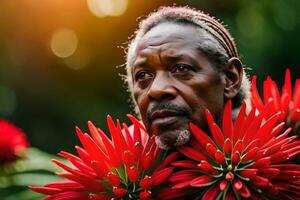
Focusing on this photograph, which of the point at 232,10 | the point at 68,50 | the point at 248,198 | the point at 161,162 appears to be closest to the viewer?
the point at 248,198

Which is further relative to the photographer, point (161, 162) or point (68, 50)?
point (68, 50)

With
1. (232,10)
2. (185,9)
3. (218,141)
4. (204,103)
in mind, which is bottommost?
(218,141)

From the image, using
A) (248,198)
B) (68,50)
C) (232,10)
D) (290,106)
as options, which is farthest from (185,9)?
(68,50)

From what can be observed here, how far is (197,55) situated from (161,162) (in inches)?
19.6

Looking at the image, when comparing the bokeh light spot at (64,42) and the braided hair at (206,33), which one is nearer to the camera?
the braided hair at (206,33)

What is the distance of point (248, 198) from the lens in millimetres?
3201

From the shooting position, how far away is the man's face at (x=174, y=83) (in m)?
3.45

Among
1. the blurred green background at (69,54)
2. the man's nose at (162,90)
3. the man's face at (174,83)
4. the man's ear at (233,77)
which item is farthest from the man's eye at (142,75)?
the blurred green background at (69,54)

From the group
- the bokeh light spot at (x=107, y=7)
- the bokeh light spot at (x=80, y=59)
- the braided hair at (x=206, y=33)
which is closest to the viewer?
the braided hair at (x=206, y=33)

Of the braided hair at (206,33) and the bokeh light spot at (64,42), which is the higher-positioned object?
the bokeh light spot at (64,42)

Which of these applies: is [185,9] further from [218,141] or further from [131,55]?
[218,141]

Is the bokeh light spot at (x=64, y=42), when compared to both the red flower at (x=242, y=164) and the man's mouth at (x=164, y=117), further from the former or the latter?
the red flower at (x=242, y=164)

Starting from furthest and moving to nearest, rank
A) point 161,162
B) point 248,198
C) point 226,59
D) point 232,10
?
point 232,10
point 226,59
point 161,162
point 248,198

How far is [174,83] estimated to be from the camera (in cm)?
348
